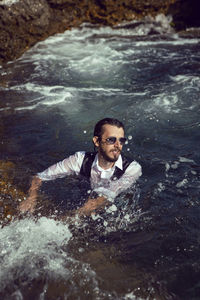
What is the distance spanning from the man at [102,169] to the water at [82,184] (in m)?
0.22

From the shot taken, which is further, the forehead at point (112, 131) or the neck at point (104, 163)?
the neck at point (104, 163)

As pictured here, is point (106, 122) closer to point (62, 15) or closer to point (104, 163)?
point (104, 163)

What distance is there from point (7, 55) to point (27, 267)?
8889 millimetres

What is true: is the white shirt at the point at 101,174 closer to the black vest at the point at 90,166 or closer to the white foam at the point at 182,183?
the black vest at the point at 90,166

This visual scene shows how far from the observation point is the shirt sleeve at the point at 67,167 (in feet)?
17.0

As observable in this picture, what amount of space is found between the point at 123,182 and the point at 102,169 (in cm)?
36

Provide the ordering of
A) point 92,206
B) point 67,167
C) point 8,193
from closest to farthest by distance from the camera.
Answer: point 92,206
point 67,167
point 8,193

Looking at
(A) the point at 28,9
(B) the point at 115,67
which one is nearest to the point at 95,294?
(B) the point at 115,67

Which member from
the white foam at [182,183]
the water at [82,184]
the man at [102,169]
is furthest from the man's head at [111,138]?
the white foam at [182,183]

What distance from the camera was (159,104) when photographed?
8.64 meters

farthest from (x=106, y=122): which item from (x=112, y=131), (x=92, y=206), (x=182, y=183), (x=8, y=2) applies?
(x=8, y=2)

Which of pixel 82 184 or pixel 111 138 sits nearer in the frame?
pixel 111 138

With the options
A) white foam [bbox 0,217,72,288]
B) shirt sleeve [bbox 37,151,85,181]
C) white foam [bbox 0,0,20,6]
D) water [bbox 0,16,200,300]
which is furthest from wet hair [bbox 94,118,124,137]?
white foam [bbox 0,0,20,6]

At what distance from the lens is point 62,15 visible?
13695mm
